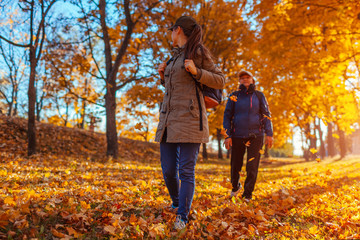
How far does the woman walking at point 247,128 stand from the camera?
156 inches

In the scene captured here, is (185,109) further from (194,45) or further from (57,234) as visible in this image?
(57,234)

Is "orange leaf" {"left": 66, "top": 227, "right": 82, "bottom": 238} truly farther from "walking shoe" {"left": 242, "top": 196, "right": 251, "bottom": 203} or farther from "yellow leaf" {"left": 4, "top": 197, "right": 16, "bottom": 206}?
"walking shoe" {"left": 242, "top": 196, "right": 251, "bottom": 203}

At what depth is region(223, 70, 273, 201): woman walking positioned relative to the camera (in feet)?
13.0

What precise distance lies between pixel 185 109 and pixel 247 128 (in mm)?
1771

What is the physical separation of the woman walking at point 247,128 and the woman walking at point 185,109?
154 centimetres

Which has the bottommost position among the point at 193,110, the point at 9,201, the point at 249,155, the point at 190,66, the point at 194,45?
the point at 9,201

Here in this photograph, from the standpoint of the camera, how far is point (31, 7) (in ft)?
25.6

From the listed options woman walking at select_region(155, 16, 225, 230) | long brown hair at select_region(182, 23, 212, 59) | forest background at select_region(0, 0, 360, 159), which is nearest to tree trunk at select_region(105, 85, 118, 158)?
forest background at select_region(0, 0, 360, 159)

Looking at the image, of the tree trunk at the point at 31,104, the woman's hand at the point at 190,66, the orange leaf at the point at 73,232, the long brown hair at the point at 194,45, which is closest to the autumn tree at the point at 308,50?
the long brown hair at the point at 194,45

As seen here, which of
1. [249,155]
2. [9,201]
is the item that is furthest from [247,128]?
[9,201]

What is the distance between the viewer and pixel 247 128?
396 cm

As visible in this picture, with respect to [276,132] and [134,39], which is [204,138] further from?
[276,132]

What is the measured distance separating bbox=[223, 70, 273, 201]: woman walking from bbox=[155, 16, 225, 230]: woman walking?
1542mm

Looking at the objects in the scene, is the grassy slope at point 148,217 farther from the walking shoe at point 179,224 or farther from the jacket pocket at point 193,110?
the jacket pocket at point 193,110
